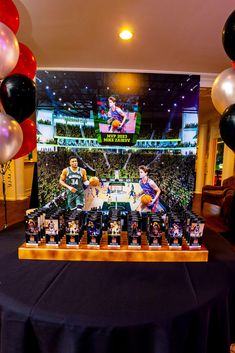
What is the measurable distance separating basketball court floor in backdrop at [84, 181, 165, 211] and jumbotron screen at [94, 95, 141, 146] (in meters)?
0.48

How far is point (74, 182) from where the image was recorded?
2.47m

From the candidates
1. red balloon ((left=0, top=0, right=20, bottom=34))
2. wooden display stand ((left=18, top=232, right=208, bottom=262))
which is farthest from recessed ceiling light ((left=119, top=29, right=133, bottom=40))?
wooden display stand ((left=18, top=232, right=208, bottom=262))

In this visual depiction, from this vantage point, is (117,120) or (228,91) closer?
(228,91)

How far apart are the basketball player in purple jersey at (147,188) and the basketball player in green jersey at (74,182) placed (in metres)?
0.63

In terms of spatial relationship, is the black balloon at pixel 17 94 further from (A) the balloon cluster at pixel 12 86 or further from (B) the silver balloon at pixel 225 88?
(B) the silver balloon at pixel 225 88

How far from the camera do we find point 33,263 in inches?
43.6

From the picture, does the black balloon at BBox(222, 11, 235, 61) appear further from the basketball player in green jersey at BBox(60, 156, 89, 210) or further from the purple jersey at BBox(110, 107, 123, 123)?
the basketball player in green jersey at BBox(60, 156, 89, 210)

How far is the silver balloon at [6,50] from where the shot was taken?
1374mm

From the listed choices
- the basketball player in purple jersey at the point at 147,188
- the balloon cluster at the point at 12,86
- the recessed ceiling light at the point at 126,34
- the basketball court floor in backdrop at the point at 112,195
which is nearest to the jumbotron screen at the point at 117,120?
the basketball player in purple jersey at the point at 147,188

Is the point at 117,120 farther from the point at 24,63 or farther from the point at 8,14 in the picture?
the point at 8,14

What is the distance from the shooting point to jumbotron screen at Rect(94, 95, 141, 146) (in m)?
2.54

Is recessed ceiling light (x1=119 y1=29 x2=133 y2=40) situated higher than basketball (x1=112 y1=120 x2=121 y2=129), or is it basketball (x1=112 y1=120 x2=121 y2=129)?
recessed ceiling light (x1=119 y1=29 x2=133 y2=40)

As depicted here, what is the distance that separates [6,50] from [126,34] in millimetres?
1415

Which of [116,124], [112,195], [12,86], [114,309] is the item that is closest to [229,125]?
[114,309]
